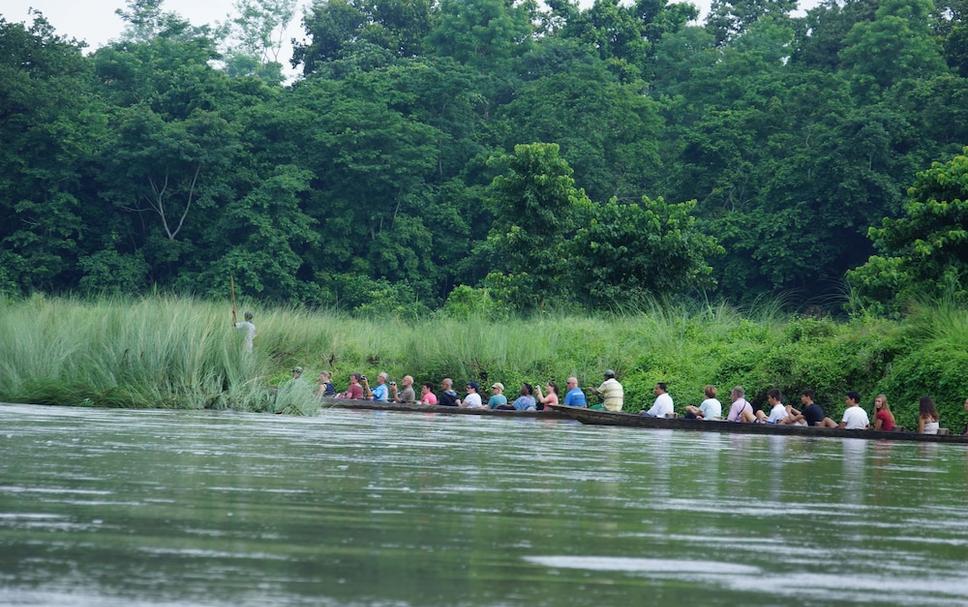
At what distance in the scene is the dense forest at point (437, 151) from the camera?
55750 mm

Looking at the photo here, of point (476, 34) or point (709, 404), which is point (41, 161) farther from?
point (709, 404)

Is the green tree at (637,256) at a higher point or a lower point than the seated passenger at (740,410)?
higher

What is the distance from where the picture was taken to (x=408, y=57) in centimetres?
7838

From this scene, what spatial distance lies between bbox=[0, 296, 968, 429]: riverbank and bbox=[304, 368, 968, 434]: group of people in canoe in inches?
24.9

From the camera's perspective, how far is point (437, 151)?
6544 cm

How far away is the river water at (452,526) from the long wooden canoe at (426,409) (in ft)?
36.2

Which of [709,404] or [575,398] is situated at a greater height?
[709,404]

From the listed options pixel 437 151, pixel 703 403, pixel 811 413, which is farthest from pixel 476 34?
pixel 811 413

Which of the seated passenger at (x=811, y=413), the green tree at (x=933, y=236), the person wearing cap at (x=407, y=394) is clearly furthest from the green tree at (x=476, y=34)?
the seated passenger at (x=811, y=413)

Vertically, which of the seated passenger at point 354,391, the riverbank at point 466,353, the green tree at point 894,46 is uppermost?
the green tree at point 894,46

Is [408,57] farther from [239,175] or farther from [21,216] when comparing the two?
[21,216]

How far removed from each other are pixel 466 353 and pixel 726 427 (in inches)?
433

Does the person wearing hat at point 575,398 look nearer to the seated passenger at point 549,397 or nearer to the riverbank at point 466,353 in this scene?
the seated passenger at point 549,397

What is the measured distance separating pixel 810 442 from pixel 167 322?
28.3 feet
